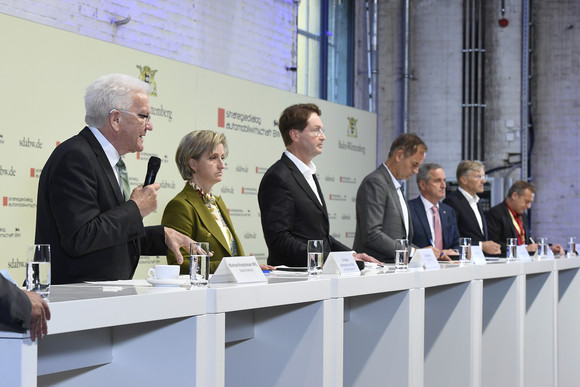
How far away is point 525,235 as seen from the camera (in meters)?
7.09

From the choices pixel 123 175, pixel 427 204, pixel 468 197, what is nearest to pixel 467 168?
pixel 468 197

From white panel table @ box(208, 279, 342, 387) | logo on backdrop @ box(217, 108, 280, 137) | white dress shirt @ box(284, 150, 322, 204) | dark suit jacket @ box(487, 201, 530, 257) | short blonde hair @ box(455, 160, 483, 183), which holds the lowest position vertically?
white panel table @ box(208, 279, 342, 387)

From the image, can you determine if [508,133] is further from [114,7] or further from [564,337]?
[114,7]

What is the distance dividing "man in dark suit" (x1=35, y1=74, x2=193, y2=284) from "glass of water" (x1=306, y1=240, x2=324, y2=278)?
1.35 feet

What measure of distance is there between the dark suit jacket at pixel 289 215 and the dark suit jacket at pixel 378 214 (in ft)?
2.09

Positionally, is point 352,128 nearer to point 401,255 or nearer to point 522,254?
point 522,254

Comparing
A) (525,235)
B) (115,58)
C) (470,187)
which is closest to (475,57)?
(525,235)

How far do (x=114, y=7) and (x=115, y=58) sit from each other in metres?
0.89

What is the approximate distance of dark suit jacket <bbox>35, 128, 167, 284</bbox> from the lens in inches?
93.0

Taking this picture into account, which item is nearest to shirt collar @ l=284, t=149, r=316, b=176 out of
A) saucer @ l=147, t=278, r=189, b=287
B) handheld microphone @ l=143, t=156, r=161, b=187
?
handheld microphone @ l=143, t=156, r=161, b=187

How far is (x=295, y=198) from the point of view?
3549 millimetres

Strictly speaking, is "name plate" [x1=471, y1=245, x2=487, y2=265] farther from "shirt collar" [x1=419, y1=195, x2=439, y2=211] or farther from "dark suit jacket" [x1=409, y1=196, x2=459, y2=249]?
"shirt collar" [x1=419, y1=195, x2=439, y2=211]

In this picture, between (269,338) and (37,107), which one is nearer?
(269,338)

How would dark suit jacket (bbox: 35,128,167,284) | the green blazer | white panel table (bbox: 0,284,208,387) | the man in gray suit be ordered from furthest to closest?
the man in gray suit < the green blazer < dark suit jacket (bbox: 35,128,167,284) < white panel table (bbox: 0,284,208,387)
